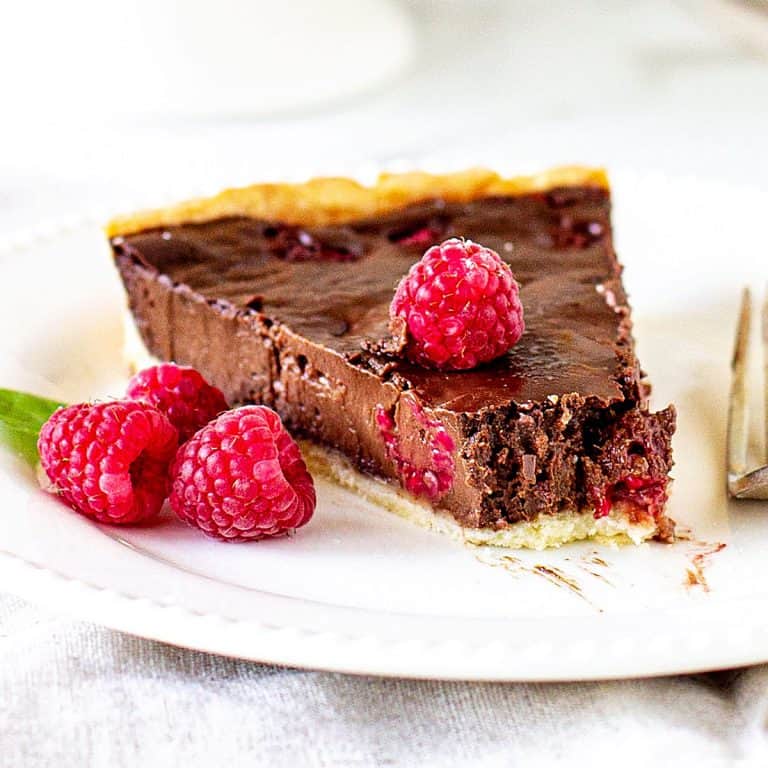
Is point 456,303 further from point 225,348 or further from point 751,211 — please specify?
point 751,211

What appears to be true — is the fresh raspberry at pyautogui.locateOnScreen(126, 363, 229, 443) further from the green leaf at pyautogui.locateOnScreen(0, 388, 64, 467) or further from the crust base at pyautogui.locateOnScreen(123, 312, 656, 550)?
the crust base at pyautogui.locateOnScreen(123, 312, 656, 550)

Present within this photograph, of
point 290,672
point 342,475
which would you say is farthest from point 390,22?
point 290,672

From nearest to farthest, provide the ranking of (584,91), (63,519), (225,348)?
(63,519) < (225,348) < (584,91)

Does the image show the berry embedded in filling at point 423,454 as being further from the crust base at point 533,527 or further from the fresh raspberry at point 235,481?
the fresh raspberry at point 235,481

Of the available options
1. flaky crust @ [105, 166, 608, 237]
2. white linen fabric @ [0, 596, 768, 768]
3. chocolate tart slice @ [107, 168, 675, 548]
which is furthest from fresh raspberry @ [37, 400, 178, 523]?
flaky crust @ [105, 166, 608, 237]

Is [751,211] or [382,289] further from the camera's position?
[751,211]

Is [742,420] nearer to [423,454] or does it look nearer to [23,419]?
[423,454]
